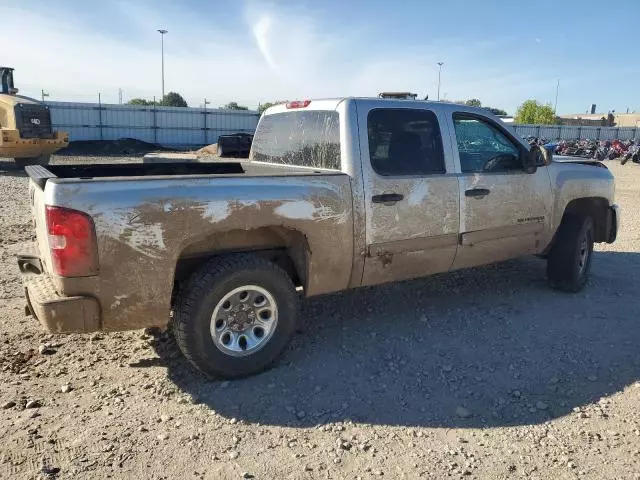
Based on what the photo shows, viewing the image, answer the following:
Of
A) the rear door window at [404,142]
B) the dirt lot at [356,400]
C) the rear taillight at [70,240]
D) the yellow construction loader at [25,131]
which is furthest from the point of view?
the yellow construction loader at [25,131]

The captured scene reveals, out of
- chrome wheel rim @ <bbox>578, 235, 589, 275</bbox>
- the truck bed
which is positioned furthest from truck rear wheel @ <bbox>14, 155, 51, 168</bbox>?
chrome wheel rim @ <bbox>578, 235, 589, 275</bbox>

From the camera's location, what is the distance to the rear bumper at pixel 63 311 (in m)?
3.23

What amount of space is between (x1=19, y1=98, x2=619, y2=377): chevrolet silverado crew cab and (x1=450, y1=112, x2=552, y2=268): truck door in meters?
0.01

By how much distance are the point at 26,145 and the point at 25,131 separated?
1.58 feet

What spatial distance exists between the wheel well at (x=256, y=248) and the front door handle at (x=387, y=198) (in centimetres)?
65

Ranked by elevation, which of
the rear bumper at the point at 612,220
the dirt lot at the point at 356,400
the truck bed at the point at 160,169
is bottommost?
the dirt lot at the point at 356,400

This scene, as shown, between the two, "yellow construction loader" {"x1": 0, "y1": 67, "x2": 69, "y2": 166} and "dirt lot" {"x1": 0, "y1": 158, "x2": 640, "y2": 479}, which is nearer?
"dirt lot" {"x1": 0, "y1": 158, "x2": 640, "y2": 479}

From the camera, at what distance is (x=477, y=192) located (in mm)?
4855

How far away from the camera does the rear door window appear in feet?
14.3

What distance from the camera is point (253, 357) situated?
3.91 metres

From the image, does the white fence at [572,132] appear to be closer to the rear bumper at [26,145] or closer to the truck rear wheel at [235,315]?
the rear bumper at [26,145]

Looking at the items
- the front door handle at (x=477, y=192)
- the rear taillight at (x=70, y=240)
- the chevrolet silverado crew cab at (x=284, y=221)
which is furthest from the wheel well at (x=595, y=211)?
the rear taillight at (x=70, y=240)

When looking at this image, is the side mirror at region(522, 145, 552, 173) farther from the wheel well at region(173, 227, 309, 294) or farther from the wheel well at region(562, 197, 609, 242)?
the wheel well at region(173, 227, 309, 294)

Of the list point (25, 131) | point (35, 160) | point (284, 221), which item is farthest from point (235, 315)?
point (35, 160)
